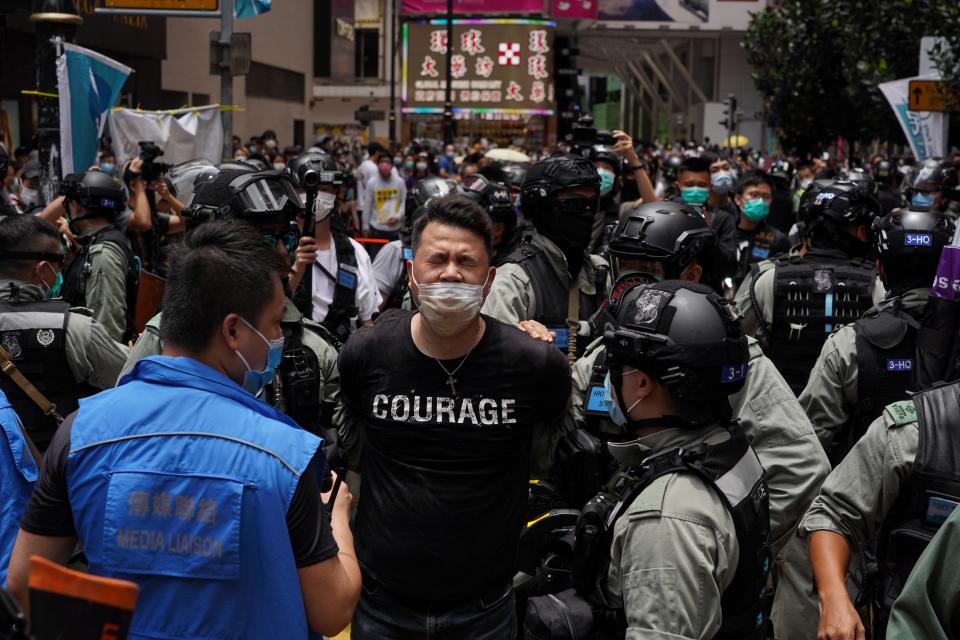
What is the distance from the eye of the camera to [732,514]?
263 centimetres

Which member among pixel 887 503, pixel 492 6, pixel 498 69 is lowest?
pixel 887 503

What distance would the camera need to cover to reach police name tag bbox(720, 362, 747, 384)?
290 centimetres

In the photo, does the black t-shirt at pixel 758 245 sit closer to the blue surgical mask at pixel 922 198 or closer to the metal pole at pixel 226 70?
the blue surgical mask at pixel 922 198

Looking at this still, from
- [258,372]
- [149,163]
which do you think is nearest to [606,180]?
[149,163]

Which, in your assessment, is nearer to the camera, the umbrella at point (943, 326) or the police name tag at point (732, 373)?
the police name tag at point (732, 373)

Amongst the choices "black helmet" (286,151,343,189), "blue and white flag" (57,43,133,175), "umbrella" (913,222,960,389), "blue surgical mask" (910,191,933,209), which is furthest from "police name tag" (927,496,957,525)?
"blue surgical mask" (910,191,933,209)

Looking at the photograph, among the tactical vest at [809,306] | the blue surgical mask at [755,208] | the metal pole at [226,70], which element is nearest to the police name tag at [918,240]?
the tactical vest at [809,306]

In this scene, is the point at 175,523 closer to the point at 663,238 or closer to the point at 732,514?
the point at 732,514

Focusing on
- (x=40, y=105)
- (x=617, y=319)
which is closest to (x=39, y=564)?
(x=617, y=319)

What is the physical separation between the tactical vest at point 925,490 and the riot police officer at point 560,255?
234 cm

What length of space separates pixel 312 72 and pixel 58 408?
148 ft

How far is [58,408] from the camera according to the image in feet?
15.7

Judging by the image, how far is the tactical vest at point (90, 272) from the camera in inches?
257

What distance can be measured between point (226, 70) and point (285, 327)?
9.09m
